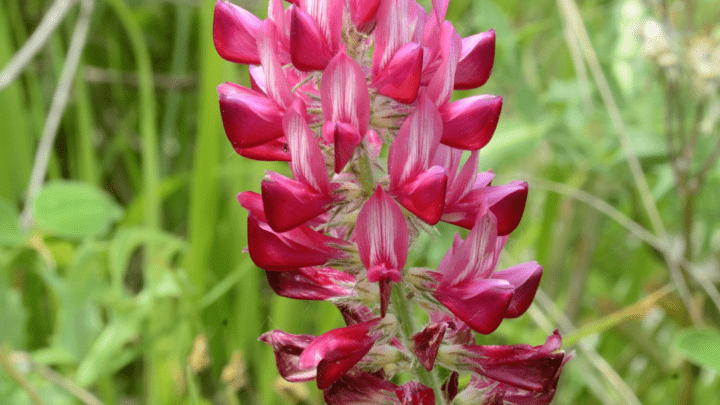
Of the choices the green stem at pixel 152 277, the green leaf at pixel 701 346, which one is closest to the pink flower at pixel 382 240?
the green leaf at pixel 701 346

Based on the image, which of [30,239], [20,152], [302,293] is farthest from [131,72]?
[302,293]

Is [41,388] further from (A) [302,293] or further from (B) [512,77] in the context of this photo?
(B) [512,77]

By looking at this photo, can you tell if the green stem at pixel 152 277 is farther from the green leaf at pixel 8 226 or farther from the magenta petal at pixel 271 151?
the magenta petal at pixel 271 151

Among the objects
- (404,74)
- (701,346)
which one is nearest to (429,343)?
(404,74)

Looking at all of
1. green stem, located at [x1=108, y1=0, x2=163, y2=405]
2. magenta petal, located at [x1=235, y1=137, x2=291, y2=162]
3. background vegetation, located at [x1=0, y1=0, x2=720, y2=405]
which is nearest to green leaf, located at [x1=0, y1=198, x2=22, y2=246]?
background vegetation, located at [x1=0, y1=0, x2=720, y2=405]

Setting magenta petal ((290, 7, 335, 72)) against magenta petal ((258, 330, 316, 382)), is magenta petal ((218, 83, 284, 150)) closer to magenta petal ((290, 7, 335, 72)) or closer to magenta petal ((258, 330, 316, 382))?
magenta petal ((290, 7, 335, 72))

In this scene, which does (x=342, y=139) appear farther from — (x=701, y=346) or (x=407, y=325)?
(x=701, y=346)

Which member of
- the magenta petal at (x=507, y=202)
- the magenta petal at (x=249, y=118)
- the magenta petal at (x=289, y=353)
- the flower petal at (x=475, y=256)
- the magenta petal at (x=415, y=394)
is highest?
the magenta petal at (x=249, y=118)
